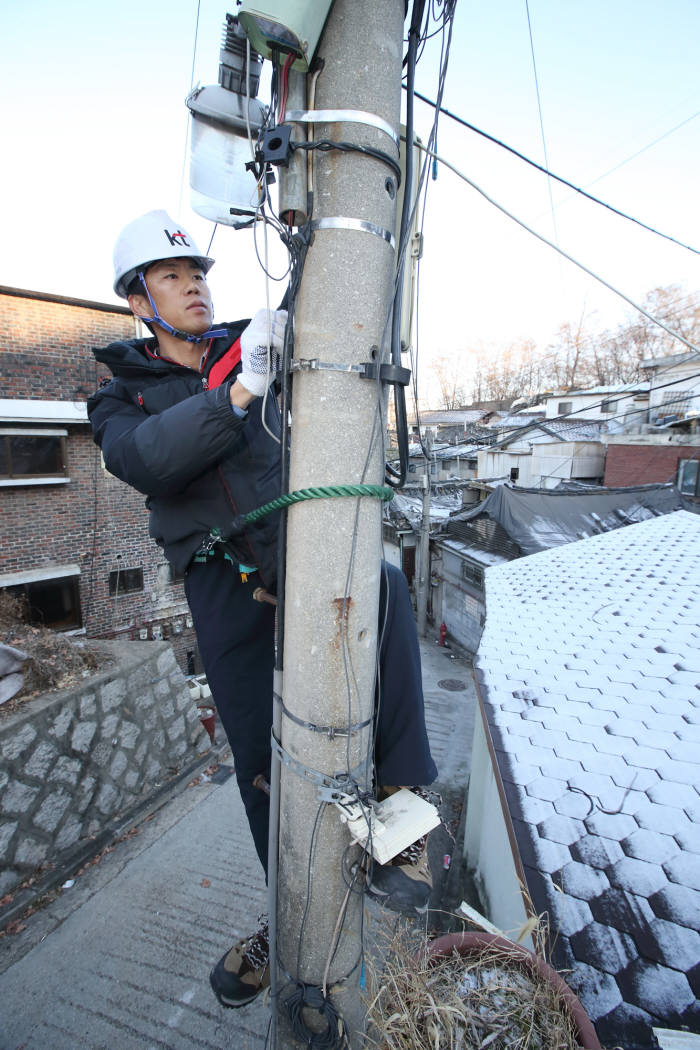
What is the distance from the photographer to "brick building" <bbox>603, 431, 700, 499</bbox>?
730 inches

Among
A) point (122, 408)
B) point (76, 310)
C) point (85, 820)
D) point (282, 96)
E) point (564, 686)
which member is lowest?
point (85, 820)

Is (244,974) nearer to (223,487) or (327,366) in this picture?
(223,487)

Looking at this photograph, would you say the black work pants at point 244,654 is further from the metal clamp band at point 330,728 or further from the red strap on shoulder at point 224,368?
the red strap on shoulder at point 224,368

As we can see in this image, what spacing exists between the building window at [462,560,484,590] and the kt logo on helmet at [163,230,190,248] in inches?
566

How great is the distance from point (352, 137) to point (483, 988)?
110 inches

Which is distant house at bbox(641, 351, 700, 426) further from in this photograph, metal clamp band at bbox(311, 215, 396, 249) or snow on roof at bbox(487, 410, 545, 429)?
metal clamp band at bbox(311, 215, 396, 249)

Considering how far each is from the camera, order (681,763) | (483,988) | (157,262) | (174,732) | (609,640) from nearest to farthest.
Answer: (483,988) < (157,262) < (681,763) < (609,640) < (174,732)

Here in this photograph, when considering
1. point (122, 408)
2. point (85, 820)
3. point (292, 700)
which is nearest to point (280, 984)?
point (292, 700)

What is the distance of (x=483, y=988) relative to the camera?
1.75m

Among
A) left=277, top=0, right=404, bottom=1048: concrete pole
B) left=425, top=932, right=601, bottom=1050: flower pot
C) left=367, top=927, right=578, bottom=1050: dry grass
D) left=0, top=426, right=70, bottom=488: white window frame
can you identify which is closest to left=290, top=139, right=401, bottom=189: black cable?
left=277, top=0, right=404, bottom=1048: concrete pole

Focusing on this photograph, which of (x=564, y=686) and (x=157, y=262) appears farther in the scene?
(x=564, y=686)

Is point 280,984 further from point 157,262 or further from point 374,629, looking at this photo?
point 157,262

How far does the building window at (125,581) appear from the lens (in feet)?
42.1

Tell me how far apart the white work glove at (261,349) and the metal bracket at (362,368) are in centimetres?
21
